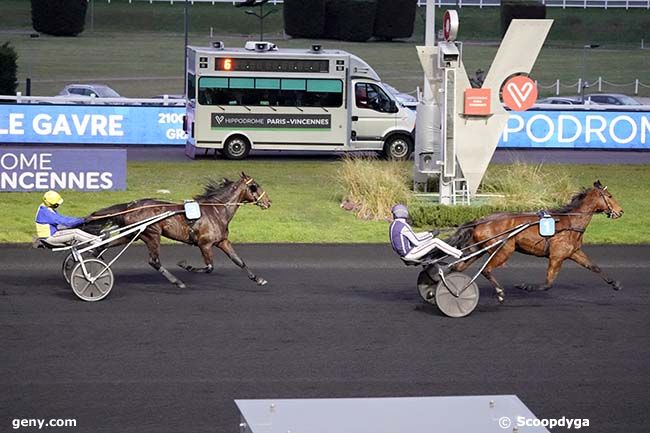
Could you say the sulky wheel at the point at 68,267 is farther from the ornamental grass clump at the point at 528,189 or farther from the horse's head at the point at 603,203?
the ornamental grass clump at the point at 528,189

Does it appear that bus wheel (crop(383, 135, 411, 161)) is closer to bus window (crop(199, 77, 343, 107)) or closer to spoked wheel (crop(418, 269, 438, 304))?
bus window (crop(199, 77, 343, 107))

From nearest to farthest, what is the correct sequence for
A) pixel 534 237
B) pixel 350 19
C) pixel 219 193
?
1. pixel 534 237
2. pixel 219 193
3. pixel 350 19

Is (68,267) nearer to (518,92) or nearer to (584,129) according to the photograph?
(518,92)

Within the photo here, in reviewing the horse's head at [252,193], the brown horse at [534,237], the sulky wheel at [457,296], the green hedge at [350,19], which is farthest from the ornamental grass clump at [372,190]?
the green hedge at [350,19]

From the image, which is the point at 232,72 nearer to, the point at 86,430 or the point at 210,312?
the point at 210,312

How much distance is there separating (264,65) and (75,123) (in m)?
5.45

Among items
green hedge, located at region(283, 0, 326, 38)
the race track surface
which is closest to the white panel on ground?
the race track surface

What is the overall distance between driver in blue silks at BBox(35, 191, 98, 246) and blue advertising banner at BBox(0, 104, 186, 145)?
1875 centimetres

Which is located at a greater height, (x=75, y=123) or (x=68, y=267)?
(x=75, y=123)

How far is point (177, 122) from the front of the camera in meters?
34.8

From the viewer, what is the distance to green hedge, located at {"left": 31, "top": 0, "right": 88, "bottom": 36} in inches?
2621

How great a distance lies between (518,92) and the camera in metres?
22.5

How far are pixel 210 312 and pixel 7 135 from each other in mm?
20276

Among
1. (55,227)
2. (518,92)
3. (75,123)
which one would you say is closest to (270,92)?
(75,123)
